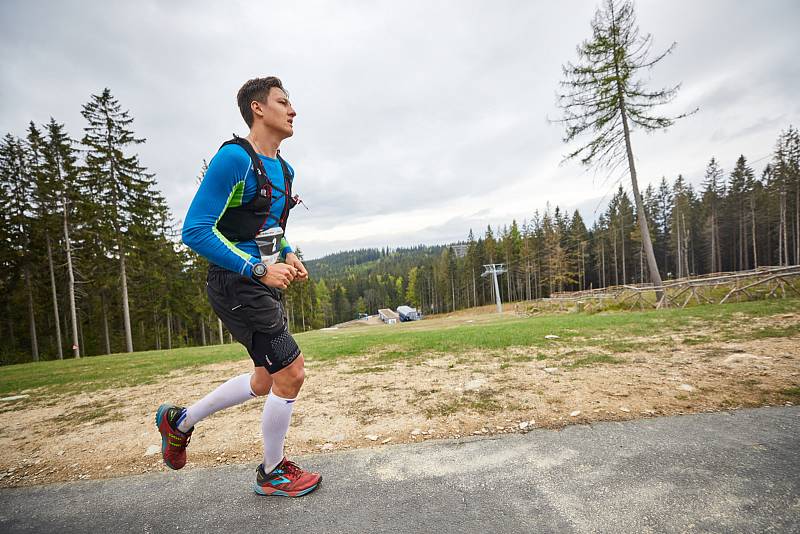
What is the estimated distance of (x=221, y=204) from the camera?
6.75 ft

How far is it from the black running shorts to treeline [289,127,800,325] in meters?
48.6

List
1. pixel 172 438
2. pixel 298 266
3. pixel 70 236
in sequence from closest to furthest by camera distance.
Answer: pixel 172 438 → pixel 298 266 → pixel 70 236

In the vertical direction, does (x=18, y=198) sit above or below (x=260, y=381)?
above

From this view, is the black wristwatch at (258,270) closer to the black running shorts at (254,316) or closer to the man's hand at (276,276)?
the man's hand at (276,276)

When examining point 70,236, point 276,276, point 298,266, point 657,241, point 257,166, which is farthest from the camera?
point 657,241

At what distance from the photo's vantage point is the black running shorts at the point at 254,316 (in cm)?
209

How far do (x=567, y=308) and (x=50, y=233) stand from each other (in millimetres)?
35200

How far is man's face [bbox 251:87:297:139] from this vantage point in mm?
2359

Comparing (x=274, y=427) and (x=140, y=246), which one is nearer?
(x=274, y=427)

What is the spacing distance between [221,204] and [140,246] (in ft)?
84.3

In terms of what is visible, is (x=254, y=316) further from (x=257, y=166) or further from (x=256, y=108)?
(x=256, y=108)

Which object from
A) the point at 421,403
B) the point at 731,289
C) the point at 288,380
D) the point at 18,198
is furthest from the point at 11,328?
the point at 731,289

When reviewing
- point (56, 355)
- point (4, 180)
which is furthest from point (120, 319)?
point (4, 180)

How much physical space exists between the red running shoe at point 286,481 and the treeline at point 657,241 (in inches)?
1912
